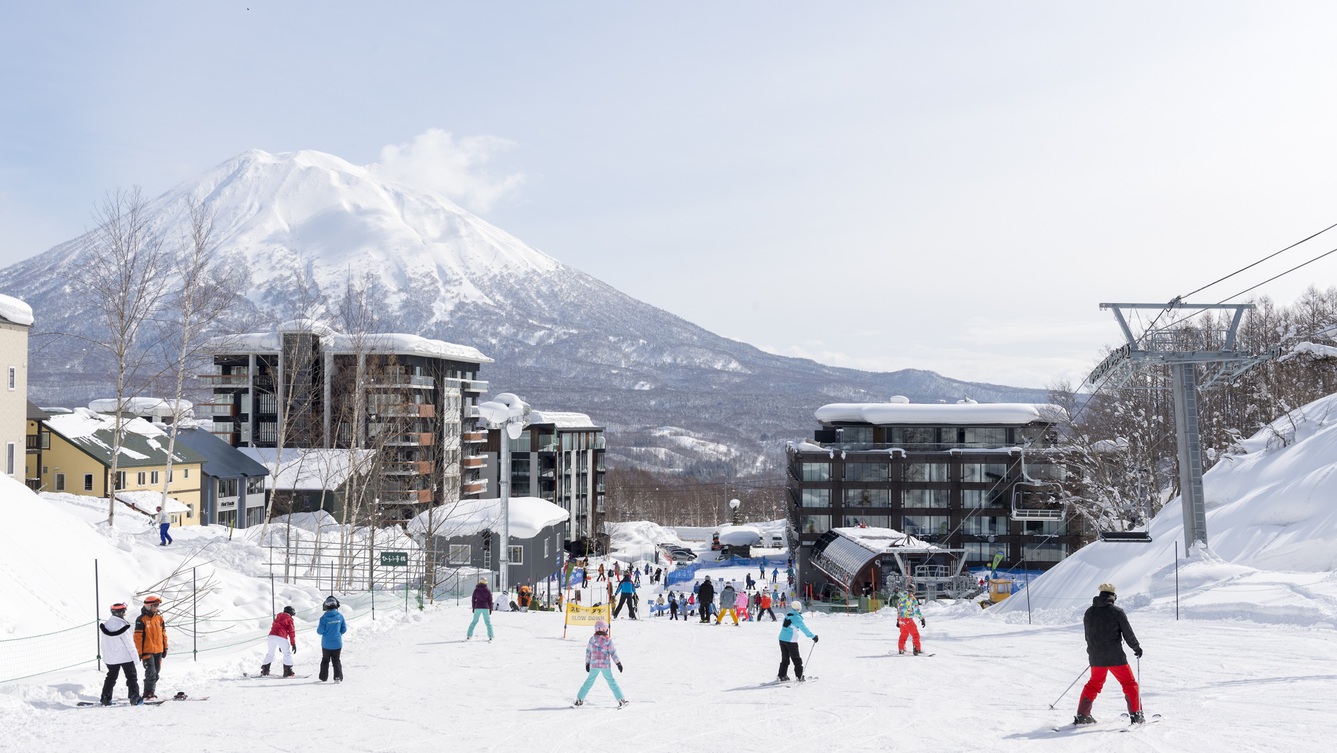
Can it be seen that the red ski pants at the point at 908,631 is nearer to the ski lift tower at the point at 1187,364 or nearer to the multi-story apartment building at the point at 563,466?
the ski lift tower at the point at 1187,364

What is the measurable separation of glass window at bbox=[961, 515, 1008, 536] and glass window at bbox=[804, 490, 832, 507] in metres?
9.90

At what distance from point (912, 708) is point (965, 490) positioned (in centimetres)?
6329

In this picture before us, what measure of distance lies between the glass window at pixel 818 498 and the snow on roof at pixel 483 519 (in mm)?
21705

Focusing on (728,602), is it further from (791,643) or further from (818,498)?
(818,498)

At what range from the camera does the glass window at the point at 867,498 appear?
240 ft

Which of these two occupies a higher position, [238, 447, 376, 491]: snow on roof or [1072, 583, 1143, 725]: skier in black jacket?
[238, 447, 376, 491]: snow on roof

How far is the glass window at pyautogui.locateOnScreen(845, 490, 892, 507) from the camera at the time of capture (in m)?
73.0

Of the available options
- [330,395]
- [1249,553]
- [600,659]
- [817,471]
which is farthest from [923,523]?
[600,659]

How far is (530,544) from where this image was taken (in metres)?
58.7

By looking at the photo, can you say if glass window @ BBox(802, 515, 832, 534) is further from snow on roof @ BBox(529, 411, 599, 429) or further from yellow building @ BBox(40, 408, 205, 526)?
yellow building @ BBox(40, 408, 205, 526)

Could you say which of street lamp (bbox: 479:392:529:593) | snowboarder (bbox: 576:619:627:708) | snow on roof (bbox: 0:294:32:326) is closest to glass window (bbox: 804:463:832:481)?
street lamp (bbox: 479:392:529:593)

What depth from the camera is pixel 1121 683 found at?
10141 mm

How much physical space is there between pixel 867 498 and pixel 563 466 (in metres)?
32.8

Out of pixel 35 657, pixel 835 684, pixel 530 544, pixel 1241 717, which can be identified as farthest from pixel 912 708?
pixel 530 544
